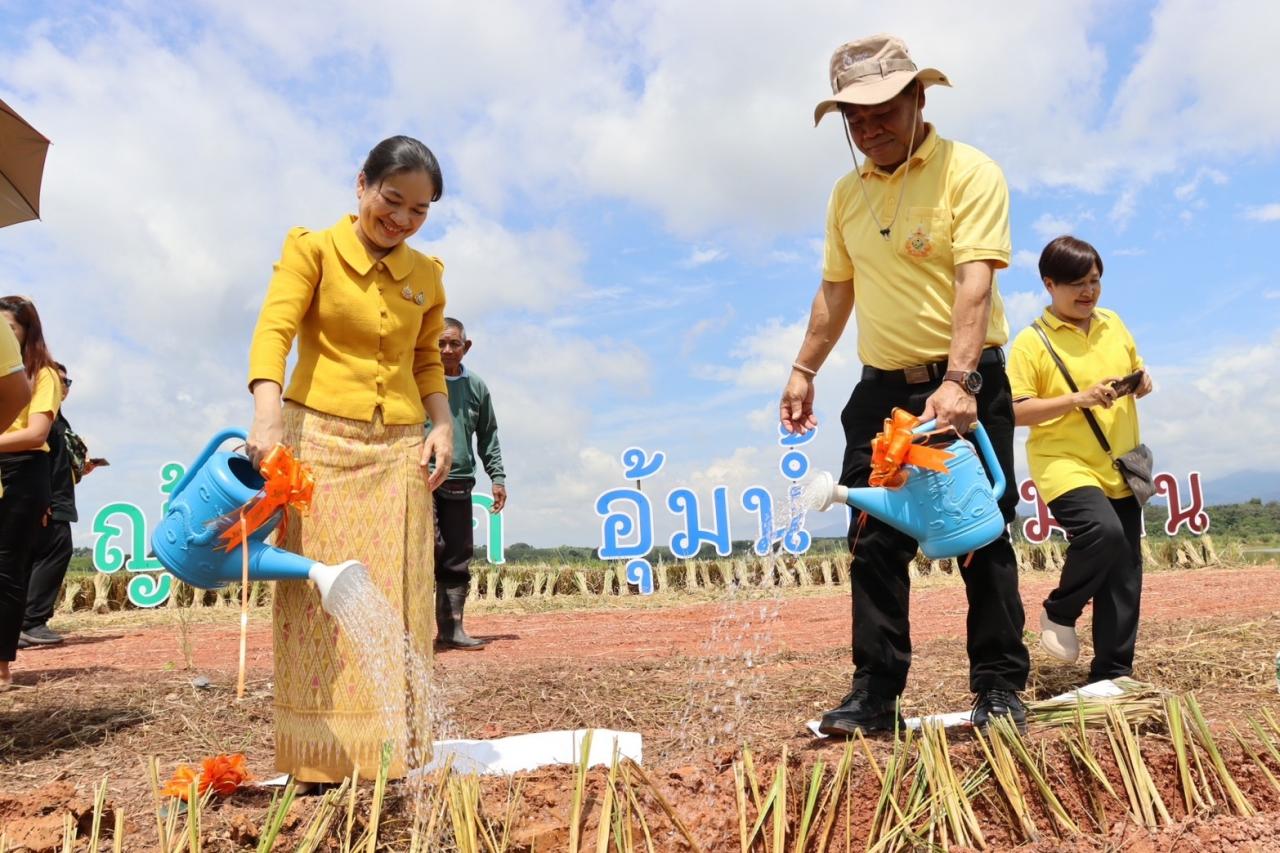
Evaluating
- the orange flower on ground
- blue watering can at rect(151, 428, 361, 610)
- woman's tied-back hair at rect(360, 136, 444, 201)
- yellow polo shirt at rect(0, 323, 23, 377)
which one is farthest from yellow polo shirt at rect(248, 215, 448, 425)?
the orange flower on ground

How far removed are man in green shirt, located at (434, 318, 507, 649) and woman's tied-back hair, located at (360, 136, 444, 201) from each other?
320cm

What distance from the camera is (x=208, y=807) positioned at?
2.52m

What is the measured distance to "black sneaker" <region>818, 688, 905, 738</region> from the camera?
3.03m

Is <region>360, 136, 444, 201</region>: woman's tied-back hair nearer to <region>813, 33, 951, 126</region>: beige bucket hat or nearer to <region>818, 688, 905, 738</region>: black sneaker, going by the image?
<region>813, 33, 951, 126</region>: beige bucket hat

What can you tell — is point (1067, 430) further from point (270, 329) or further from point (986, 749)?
point (270, 329)

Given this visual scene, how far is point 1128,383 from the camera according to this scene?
393cm

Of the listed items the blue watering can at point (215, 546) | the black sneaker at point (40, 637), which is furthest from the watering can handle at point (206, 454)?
the black sneaker at point (40, 637)

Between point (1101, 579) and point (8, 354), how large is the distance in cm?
375

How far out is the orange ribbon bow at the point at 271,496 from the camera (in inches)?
100

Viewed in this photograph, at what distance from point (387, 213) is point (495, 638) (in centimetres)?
525

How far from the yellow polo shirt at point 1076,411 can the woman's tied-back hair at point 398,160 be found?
248cm

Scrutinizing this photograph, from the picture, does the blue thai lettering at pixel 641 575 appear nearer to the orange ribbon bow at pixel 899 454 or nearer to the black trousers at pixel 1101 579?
the black trousers at pixel 1101 579

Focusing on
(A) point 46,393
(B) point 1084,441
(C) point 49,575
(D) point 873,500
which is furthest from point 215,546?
(C) point 49,575

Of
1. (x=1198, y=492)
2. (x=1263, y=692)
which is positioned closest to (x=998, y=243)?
(x=1263, y=692)
